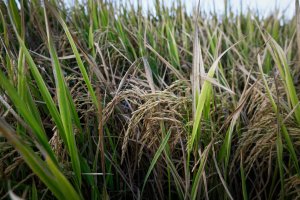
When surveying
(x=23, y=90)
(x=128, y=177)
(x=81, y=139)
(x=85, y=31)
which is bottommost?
(x=128, y=177)

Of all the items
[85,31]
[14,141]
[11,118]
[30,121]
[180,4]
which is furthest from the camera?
[180,4]

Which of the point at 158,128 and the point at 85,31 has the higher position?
the point at 85,31

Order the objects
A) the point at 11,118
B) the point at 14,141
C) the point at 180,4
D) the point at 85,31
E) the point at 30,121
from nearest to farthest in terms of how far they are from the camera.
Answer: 1. the point at 14,141
2. the point at 30,121
3. the point at 11,118
4. the point at 85,31
5. the point at 180,4

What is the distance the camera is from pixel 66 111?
594 millimetres

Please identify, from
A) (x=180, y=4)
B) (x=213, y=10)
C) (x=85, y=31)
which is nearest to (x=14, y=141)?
(x=85, y=31)

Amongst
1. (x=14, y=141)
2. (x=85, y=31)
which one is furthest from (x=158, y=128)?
(x=85, y=31)

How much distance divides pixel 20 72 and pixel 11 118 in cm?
17

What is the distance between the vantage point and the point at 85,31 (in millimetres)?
1206

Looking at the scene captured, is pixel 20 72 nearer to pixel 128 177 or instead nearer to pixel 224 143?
pixel 128 177

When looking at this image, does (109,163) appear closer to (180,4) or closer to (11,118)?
(11,118)

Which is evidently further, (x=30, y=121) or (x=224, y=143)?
(x=224, y=143)

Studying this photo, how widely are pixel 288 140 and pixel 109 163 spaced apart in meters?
0.43

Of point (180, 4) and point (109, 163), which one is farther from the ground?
point (180, 4)

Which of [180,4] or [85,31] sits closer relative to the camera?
[85,31]
